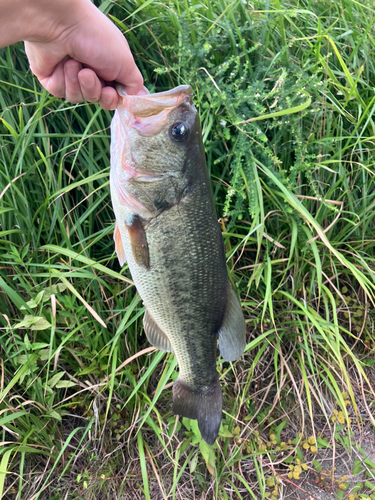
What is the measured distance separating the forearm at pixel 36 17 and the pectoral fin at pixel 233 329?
1.27 metres

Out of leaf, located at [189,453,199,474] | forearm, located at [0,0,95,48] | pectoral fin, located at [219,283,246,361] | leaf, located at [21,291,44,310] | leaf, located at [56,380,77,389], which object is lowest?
leaf, located at [189,453,199,474]

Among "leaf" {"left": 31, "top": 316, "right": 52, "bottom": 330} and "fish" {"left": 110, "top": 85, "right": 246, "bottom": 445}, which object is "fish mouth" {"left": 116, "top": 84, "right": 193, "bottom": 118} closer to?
"fish" {"left": 110, "top": 85, "right": 246, "bottom": 445}

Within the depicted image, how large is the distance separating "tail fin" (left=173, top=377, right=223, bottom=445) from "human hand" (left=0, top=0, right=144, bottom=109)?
1.33 m

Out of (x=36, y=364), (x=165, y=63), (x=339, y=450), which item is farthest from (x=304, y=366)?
(x=165, y=63)

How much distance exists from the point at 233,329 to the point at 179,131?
0.87m

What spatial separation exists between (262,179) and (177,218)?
934 millimetres

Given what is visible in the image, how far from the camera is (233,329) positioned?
1.39 meters

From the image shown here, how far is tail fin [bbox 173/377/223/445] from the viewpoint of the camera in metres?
1.38

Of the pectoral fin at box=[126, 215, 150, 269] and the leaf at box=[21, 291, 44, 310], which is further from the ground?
the pectoral fin at box=[126, 215, 150, 269]

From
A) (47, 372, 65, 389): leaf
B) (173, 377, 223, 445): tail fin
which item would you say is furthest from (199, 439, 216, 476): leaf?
(47, 372, 65, 389): leaf

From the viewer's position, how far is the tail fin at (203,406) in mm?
1384

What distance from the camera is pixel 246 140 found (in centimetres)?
178

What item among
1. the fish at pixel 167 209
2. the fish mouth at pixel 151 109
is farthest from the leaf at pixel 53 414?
the fish mouth at pixel 151 109

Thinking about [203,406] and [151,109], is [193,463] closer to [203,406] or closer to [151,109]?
[203,406]
